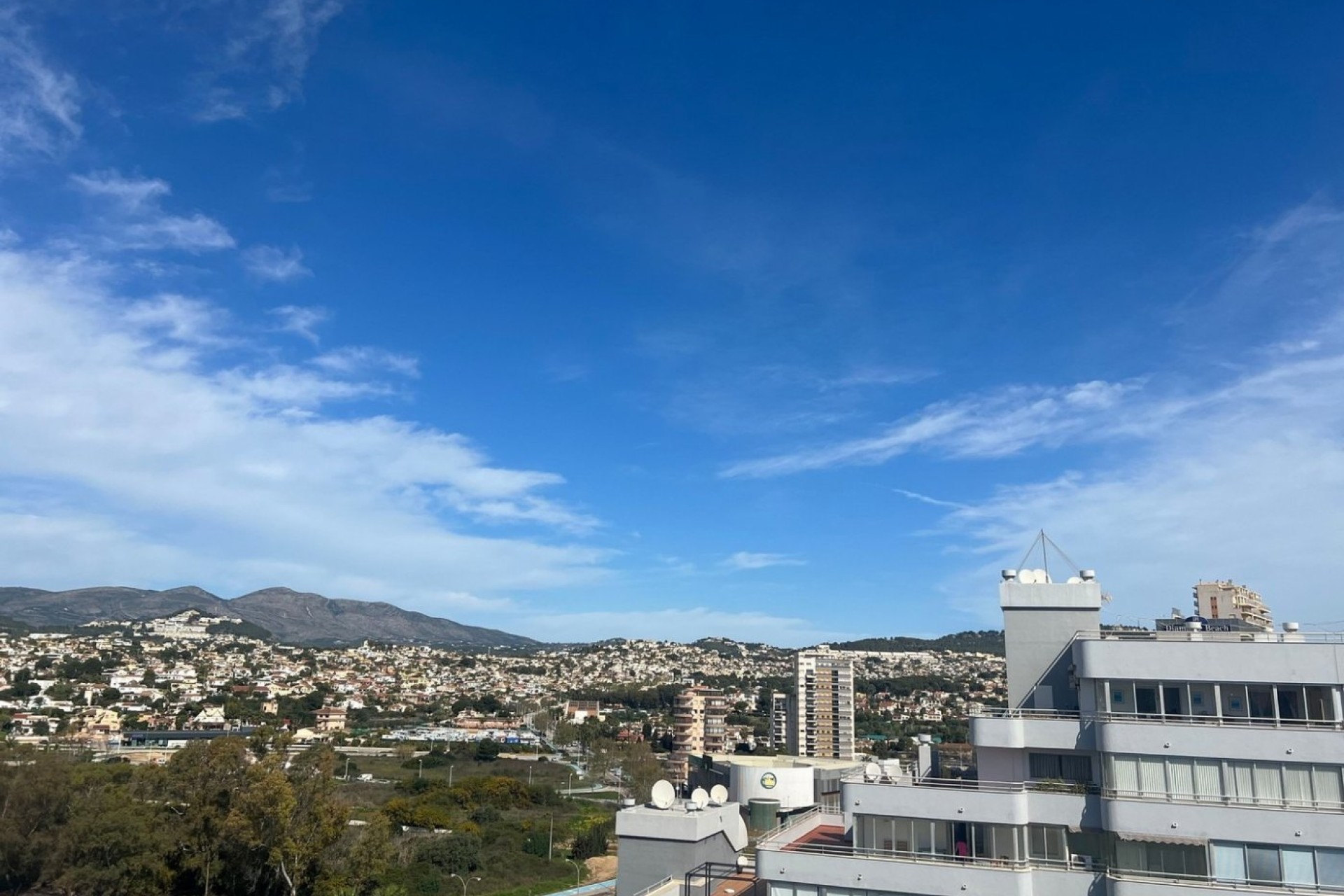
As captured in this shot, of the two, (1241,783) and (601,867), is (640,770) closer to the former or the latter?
(601,867)

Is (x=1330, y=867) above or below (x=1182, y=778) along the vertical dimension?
below

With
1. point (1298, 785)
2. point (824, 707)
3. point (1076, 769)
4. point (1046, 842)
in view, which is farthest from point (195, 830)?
point (824, 707)

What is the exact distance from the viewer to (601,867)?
65875mm

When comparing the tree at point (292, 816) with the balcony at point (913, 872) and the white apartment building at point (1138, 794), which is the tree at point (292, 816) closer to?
the white apartment building at point (1138, 794)

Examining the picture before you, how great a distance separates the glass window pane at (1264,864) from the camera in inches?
707

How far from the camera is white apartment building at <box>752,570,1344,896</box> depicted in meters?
18.2

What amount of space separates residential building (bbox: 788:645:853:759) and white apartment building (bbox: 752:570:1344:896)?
116 meters

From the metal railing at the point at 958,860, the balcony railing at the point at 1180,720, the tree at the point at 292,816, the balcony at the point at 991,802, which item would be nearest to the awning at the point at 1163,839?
the balcony at the point at 991,802

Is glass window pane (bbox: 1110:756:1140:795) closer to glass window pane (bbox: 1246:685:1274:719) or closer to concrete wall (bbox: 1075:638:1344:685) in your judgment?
concrete wall (bbox: 1075:638:1344:685)

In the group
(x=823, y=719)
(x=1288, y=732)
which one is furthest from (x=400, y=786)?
(x=1288, y=732)

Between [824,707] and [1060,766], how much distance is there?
116836 mm

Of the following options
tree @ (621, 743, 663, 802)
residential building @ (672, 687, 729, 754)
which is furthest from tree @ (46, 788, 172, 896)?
residential building @ (672, 687, 729, 754)

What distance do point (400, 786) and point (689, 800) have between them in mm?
75190

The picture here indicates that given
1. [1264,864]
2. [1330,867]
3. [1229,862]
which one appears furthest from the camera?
[1229,862]
